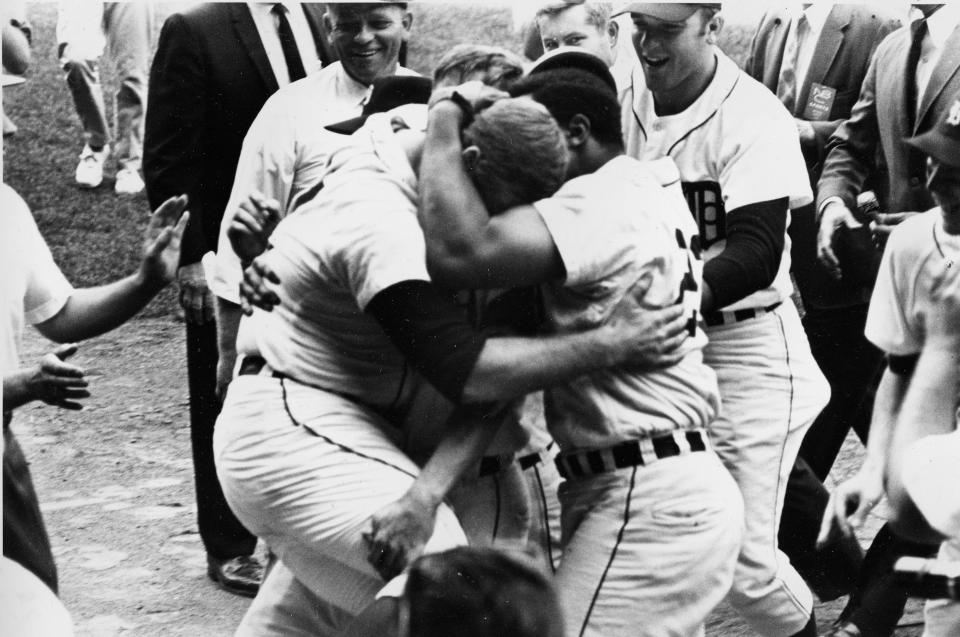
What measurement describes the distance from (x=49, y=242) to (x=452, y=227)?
93 centimetres

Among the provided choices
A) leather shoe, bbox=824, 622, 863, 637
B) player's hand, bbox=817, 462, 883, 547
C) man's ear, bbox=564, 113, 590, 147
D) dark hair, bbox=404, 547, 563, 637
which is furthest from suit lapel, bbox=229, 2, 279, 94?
leather shoe, bbox=824, 622, 863, 637

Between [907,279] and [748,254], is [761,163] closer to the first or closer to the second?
[748,254]

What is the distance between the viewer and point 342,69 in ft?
10.6

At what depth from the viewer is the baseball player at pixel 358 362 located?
264 cm

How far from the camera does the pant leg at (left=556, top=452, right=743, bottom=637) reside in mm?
2748

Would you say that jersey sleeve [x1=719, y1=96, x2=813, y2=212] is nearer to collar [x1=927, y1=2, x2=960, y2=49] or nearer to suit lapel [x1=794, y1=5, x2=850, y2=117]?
suit lapel [x1=794, y1=5, x2=850, y2=117]

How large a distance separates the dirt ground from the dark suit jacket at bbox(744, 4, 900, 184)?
97 cm

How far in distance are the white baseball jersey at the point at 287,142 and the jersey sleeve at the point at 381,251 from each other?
20.2 inches

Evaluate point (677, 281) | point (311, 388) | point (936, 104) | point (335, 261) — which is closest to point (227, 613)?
point (311, 388)

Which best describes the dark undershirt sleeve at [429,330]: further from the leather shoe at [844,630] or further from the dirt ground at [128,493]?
the leather shoe at [844,630]

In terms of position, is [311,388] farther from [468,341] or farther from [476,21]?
[476,21]

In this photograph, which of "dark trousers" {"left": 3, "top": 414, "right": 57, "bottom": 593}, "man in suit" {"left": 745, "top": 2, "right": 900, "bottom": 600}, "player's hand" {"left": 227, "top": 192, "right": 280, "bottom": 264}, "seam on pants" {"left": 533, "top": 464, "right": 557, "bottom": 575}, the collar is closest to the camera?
"dark trousers" {"left": 3, "top": 414, "right": 57, "bottom": 593}

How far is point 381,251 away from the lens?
8.61ft

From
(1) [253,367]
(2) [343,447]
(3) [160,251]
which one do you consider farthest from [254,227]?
(2) [343,447]
